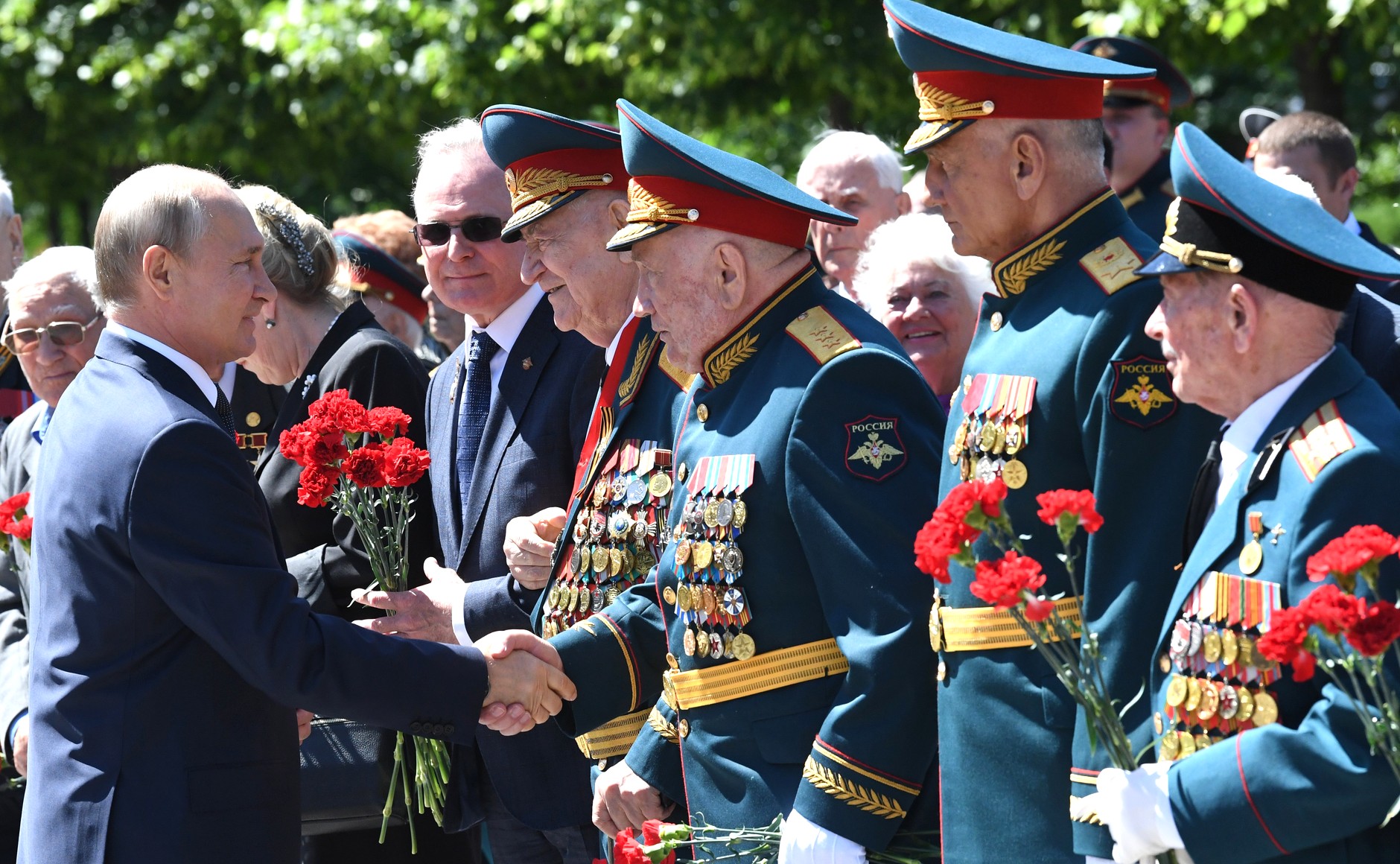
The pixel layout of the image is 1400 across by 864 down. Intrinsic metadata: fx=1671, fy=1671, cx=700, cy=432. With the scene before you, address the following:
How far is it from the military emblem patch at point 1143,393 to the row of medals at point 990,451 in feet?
0.71

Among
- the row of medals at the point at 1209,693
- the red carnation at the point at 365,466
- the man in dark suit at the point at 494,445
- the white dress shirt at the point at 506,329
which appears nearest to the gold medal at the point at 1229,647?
the row of medals at the point at 1209,693

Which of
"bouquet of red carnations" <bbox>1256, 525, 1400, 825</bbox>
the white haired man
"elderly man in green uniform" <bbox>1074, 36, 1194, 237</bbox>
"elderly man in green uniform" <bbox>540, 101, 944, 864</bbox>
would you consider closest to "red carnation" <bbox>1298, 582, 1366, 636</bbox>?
"bouquet of red carnations" <bbox>1256, 525, 1400, 825</bbox>

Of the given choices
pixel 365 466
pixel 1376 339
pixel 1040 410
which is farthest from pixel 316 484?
pixel 1376 339

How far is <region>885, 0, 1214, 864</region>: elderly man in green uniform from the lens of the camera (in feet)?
9.80

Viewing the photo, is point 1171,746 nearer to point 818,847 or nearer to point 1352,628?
point 1352,628

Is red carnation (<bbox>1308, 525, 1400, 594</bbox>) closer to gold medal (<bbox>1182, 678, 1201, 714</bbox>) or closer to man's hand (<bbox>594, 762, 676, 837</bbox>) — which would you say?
gold medal (<bbox>1182, 678, 1201, 714</bbox>)

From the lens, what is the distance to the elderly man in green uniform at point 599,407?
159 inches

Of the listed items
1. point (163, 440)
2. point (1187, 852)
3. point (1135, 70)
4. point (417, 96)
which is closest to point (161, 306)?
point (163, 440)

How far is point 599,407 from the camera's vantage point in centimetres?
427

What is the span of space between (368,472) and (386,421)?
0.14 m

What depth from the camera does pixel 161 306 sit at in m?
3.87

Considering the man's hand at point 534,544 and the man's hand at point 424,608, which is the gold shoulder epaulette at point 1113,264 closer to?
the man's hand at point 534,544

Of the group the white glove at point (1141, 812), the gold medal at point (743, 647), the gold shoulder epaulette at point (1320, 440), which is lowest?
the white glove at point (1141, 812)

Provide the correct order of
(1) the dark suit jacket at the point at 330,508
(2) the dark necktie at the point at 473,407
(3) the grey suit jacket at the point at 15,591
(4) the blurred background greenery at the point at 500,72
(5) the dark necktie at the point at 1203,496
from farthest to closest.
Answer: (4) the blurred background greenery at the point at 500,72
(3) the grey suit jacket at the point at 15,591
(1) the dark suit jacket at the point at 330,508
(2) the dark necktie at the point at 473,407
(5) the dark necktie at the point at 1203,496
